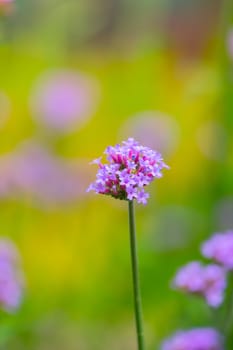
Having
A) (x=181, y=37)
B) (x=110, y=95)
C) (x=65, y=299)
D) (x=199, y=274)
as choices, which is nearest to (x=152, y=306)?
(x=65, y=299)

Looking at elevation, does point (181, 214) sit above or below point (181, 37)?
below

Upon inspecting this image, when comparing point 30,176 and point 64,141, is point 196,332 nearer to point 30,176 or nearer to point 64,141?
point 30,176

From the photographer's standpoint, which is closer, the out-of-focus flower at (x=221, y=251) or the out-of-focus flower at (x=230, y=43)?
the out-of-focus flower at (x=221, y=251)

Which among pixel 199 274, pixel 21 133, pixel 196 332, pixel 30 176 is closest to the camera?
pixel 199 274

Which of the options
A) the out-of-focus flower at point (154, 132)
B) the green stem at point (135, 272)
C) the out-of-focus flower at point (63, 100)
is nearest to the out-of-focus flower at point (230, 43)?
the out-of-focus flower at point (154, 132)

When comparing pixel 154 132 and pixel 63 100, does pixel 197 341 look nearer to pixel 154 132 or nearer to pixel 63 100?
pixel 154 132

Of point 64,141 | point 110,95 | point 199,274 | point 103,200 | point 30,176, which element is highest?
point 110,95

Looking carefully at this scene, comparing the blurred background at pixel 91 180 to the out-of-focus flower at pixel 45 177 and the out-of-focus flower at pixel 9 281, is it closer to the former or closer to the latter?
the out-of-focus flower at pixel 45 177

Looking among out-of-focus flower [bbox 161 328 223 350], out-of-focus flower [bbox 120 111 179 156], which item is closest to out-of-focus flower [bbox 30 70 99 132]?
out-of-focus flower [bbox 120 111 179 156]
